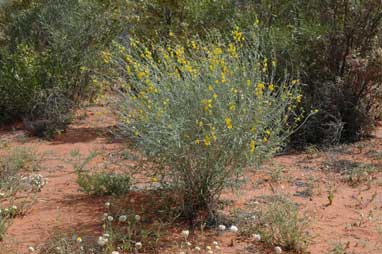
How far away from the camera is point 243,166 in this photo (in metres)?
4.76

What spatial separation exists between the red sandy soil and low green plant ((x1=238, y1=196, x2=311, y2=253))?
11 cm

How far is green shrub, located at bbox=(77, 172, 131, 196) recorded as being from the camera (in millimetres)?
5719

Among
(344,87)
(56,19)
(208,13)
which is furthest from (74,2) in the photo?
(344,87)

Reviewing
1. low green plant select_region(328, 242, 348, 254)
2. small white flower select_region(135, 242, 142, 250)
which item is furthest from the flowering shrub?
low green plant select_region(328, 242, 348, 254)

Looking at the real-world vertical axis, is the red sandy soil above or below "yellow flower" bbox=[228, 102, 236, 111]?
below

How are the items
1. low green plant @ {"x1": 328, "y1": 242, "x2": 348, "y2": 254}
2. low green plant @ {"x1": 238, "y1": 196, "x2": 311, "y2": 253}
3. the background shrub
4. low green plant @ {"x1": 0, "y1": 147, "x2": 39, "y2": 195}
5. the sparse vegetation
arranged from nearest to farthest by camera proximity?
low green plant @ {"x1": 328, "y1": 242, "x2": 348, "y2": 254}, low green plant @ {"x1": 238, "y1": 196, "x2": 311, "y2": 253}, the sparse vegetation, low green plant @ {"x1": 0, "y1": 147, "x2": 39, "y2": 195}, the background shrub

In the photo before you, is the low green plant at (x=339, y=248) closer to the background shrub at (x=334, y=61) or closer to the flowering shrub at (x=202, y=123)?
the flowering shrub at (x=202, y=123)

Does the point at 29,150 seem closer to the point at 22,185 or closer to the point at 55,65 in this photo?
the point at 22,185

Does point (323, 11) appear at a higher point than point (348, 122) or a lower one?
higher

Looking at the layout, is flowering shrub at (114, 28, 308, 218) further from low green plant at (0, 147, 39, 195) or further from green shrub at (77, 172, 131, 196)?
low green plant at (0, 147, 39, 195)

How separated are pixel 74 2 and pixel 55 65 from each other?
1430mm

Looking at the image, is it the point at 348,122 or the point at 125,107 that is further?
the point at 348,122

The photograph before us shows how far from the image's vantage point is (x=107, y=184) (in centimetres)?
574

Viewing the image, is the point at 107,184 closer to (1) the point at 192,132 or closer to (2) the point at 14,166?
(1) the point at 192,132
